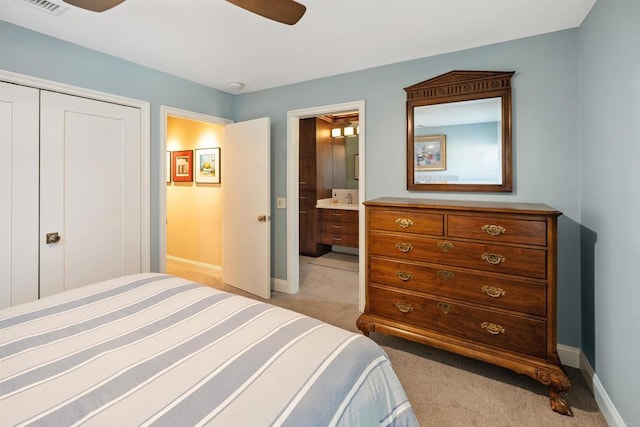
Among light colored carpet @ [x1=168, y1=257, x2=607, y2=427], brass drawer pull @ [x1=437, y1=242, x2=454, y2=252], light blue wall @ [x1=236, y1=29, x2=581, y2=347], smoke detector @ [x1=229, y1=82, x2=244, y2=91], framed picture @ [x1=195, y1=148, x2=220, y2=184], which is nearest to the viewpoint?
light colored carpet @ [x1=168, y1=257, x2=607, y2=427]

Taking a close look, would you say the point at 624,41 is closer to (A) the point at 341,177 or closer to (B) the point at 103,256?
(B) the point at 103,256

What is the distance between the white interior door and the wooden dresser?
1475mm

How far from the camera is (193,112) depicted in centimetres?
343

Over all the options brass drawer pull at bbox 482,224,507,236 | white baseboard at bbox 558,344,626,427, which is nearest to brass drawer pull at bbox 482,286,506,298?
brass drawer pull at bbox 482,224,507,236

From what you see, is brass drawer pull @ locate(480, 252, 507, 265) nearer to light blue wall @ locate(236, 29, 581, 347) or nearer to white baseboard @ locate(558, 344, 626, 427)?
light blue wall @ locate(236, 29, 581, 347)

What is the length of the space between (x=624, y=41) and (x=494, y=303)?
5.16 feet

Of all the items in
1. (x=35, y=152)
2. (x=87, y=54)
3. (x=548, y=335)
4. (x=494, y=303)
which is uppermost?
(x=87, y=54)

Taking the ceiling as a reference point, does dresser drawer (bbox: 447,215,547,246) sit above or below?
below

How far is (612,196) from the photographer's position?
1.69 metres

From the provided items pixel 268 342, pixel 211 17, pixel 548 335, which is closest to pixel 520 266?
pixel 548 335

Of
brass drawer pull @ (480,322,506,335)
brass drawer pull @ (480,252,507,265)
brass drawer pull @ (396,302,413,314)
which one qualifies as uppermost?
brass drawer pull @ (480,252,507,265)

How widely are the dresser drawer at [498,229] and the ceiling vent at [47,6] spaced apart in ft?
9.57

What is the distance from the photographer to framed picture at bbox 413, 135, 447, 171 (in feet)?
8.92

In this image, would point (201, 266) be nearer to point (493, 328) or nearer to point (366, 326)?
point (366, 326)
